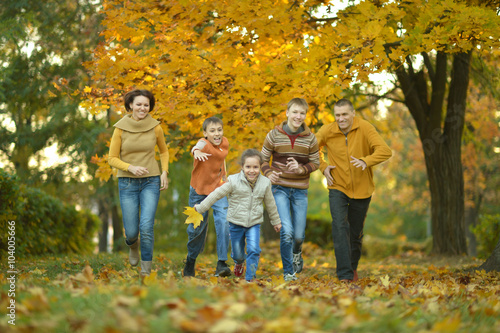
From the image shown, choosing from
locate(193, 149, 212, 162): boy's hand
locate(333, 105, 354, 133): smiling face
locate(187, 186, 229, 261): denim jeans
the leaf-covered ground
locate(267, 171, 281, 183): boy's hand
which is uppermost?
locate(333, 105, 354, 133): smiling face

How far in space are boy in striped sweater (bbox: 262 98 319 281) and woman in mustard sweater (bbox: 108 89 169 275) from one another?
130cm

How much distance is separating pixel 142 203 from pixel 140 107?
107 centimetres

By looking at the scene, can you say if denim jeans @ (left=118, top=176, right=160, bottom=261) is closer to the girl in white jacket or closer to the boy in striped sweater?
the girl in white jacket

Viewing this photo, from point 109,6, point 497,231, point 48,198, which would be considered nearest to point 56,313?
point 109,6

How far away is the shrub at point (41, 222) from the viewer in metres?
7.21

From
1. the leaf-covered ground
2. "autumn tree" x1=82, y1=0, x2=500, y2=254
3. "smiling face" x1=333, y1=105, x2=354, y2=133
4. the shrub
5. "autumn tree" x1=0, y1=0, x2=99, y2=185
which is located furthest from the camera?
"autumn tree" x1=0, y1=0, x2=99, y2=185

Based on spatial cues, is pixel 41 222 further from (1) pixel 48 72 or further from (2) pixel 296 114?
(2) pixel 296 114

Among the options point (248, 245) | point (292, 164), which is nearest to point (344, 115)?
point (292, 164)

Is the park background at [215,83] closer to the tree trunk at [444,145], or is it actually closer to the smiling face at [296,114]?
the tree trunk at [444,145]

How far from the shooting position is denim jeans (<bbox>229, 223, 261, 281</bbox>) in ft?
17.0

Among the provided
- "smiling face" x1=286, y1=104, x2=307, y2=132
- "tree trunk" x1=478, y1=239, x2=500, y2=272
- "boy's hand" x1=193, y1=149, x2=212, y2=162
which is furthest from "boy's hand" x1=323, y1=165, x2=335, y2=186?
"tree trunk" x1=478, y1=239, x2=500, y2=272

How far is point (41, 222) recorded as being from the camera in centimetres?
955

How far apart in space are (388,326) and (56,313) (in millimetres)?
1761

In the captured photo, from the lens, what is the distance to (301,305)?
299 centimetres
